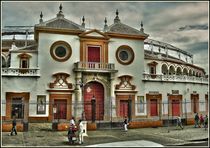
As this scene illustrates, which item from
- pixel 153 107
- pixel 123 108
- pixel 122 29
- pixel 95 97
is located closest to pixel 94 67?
pixel 95 97

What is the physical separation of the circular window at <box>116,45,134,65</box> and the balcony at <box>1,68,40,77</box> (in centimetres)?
941

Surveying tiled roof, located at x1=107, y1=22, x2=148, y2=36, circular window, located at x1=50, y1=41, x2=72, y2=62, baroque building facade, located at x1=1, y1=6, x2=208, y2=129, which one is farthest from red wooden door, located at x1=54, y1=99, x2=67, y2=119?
tiled roof, located at x1=107, y1=22, x2=148, y2=36

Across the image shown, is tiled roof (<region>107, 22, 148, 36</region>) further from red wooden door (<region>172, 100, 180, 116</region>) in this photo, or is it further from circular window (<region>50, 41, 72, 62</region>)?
red wooden door (<region>172, 100, 180, 116</region>)

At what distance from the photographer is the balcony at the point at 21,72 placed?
27.6 meters

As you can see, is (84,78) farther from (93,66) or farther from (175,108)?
(175,108)

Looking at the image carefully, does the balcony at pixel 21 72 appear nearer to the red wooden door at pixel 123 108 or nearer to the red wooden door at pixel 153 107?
the red wooden door at pixel 123 108

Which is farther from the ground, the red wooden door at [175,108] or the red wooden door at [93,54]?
the red wooden door at [93,54]

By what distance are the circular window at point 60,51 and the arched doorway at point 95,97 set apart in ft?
12.9

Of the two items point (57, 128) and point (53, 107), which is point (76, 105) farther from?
point (57, 128)

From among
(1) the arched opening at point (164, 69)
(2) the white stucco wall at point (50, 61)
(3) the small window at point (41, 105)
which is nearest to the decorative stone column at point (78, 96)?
(2) the white stucco wall at point (50, 61)

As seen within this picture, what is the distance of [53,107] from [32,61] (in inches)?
214

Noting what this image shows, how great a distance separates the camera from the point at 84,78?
2945 cm

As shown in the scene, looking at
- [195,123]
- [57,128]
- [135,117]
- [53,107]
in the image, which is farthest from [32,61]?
[195,123]

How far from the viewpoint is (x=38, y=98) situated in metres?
27.9
